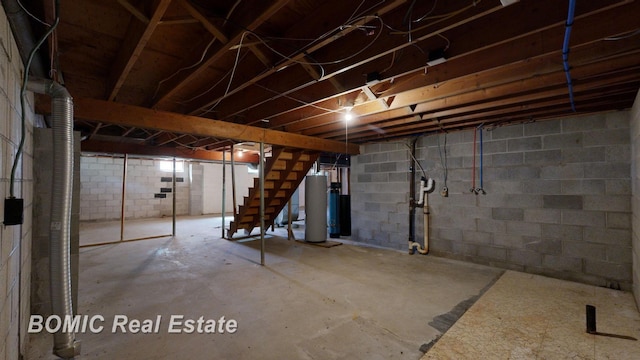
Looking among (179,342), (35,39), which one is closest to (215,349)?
(179,342)

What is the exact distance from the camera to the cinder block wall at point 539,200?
116 inches

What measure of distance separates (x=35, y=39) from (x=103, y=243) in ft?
14.7

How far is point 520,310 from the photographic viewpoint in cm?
237

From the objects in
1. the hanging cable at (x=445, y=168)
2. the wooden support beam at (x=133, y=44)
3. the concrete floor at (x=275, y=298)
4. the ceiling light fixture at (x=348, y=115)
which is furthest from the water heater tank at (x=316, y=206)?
the wooden support beam at (x=133, y=44)

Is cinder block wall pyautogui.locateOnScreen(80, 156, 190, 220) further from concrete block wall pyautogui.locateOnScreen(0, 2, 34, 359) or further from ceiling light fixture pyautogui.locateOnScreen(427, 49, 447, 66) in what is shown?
ceiling light fixture pyautogui.locateOnScreen(427, 49, 447, 66)

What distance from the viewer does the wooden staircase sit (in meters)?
4.46

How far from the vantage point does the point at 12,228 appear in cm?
132

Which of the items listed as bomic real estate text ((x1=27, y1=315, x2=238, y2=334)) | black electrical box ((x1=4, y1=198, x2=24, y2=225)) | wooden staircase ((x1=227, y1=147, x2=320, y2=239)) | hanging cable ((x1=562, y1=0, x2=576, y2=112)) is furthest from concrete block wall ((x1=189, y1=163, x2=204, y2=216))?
hanging cable ((x1=562, y1=0, x2=576, y2=112))

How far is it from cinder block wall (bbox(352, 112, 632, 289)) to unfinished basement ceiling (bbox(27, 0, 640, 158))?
0.36 metres

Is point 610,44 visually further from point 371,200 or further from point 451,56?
point 371,200

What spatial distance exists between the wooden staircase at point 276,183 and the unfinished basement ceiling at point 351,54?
1217 millimetres

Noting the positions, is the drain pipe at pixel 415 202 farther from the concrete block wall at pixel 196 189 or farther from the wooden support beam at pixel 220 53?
the concrete block wall at pixel 196 189

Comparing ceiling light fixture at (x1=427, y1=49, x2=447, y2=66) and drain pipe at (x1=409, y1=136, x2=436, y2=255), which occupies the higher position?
ceiling light fixture at (x1=427, y1=49, x2=447, y2=66)

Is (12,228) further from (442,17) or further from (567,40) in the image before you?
(567,40)
